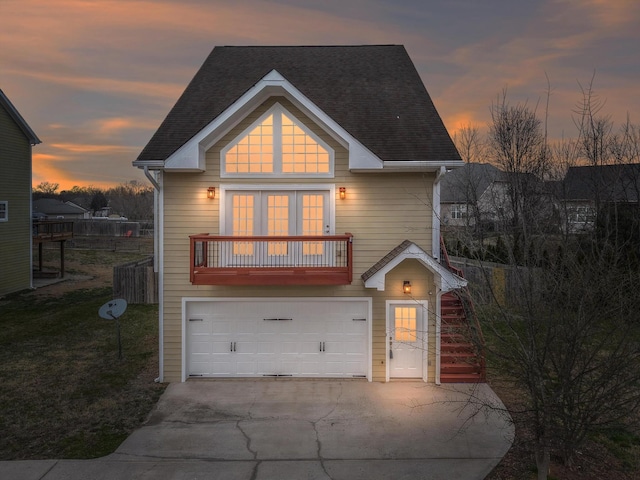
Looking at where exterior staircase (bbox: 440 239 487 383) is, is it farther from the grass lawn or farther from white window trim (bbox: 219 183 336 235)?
the grass lawn

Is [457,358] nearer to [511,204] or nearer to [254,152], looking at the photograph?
[511,204]

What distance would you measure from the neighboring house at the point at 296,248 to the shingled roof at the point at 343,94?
0.12 metres

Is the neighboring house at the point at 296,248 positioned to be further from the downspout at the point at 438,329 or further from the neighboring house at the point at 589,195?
the neighboring house at the point at 589,195

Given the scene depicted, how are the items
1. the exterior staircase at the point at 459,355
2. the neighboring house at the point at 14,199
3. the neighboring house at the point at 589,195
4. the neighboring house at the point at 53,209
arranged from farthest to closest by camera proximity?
the neighboring house at the point at 53,209
the neighboring house at the point at 14,199
the exterior staircase at the point at 459,355
the neighboring house at the point at 589,195

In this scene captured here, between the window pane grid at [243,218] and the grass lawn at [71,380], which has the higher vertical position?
the window pane grid at [243,218]

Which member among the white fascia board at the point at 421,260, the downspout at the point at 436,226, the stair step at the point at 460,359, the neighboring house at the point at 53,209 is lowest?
the stair step at the point at 460,359

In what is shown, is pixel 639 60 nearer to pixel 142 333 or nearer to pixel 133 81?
pixel 142 333

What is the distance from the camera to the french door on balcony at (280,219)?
11688 millimetres

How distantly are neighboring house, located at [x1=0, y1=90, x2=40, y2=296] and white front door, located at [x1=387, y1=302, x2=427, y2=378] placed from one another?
21058mm

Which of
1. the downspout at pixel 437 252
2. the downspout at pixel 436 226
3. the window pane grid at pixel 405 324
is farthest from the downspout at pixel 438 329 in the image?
the downspout at pixel 436 226

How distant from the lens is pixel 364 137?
12039mm

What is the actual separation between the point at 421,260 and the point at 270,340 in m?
4.43

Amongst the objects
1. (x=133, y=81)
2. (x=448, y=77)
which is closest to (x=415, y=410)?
(x=448, y=77)

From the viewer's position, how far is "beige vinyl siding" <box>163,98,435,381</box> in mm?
11547
